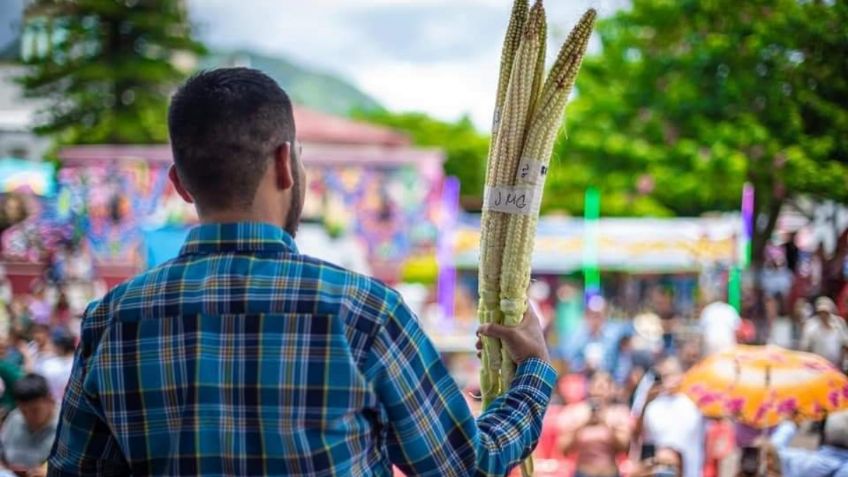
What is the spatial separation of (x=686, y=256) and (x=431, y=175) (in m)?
5.58

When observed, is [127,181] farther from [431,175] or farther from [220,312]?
[220,312]

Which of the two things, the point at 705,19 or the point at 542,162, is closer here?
the point at 542,162

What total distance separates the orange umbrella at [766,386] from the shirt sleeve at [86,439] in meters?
4.02

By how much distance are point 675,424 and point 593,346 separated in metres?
3.17

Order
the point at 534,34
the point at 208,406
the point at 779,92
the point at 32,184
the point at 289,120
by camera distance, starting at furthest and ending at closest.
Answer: the point at 32,184
the point at 779,92
the point at 534,34
the point at 289,120
the point at 208,406

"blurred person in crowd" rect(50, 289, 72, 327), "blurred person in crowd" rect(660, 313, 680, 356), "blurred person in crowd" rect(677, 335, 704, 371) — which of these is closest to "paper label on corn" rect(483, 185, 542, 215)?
"blurred person in crowd" rect(677, 335, 704, 371)

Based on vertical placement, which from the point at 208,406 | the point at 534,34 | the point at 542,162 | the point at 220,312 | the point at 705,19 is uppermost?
the point at 705,19

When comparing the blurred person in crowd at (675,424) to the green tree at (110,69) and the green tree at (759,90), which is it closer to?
the green tree at (759,90)

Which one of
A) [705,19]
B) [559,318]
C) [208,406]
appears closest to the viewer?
[208,406]

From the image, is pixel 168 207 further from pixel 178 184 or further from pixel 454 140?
pixel 454 140

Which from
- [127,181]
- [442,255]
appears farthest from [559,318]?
[127,181]

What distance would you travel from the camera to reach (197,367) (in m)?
1.38

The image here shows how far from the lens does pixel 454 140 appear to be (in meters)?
60.8

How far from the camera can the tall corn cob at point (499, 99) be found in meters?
1.77
